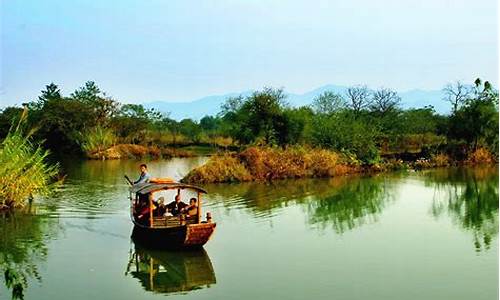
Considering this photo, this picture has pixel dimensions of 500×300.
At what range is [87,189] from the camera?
22.9m

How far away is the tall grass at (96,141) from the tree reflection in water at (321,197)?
1749cm

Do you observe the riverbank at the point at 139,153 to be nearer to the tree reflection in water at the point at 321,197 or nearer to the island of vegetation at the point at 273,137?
the island of vegetation at the point at 273,137

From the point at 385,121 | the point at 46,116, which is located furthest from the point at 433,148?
the point at 46,116

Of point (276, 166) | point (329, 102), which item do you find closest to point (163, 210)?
point (276, 166)

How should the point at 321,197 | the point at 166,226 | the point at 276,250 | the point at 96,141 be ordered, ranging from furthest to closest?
1. the point at 96,141
2. the point at 321,197
3. the point at 276,250
4. the point at 166,226

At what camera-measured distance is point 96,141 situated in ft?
134

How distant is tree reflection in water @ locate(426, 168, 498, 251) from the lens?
1642 centimetres

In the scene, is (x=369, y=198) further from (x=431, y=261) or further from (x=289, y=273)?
(x=289, y=273)

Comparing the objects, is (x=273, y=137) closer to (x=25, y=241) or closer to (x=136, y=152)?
(x=136, y=152)

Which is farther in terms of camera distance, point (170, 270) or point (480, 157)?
point (480, 157)

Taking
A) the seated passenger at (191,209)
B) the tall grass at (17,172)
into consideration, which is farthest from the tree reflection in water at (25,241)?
the seated passenger at (191,209)

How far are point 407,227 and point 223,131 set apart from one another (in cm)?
3393

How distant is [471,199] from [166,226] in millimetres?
12619

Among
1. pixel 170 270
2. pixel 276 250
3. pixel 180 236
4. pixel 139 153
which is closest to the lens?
pixel 170 270
